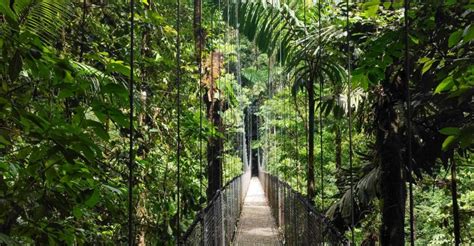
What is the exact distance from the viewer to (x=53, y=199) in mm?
993

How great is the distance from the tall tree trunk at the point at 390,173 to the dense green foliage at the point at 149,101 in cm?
2

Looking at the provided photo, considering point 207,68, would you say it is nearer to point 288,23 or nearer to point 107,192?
point 288,23

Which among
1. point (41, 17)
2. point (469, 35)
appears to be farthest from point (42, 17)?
point (469, 35)

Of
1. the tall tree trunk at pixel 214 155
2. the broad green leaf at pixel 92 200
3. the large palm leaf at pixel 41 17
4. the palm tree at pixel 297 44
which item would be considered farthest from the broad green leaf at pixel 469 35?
the tall tree trunk at pixel 214 155

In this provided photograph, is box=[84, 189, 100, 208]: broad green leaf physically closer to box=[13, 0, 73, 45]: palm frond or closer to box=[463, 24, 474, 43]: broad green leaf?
box=[13, 0, 73, 45]: palm frond

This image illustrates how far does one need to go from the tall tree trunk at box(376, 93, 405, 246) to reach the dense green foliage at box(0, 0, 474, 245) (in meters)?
0.02

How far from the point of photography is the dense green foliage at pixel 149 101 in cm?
93

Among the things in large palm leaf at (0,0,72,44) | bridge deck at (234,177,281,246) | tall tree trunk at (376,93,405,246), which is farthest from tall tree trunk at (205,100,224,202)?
large palm leaf at (0,0,72,44)

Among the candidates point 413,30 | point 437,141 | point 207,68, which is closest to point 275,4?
point 207,68

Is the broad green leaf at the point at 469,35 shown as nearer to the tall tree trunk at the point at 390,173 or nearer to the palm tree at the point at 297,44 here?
the tall tree trunk at the point at 390,173

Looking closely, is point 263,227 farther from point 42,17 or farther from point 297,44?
point 42,17

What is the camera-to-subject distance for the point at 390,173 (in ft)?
8.81

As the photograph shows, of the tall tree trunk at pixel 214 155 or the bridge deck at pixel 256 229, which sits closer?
the tall tree trunk at pixel 214 155

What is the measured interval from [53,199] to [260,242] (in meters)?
4.99
